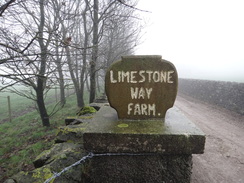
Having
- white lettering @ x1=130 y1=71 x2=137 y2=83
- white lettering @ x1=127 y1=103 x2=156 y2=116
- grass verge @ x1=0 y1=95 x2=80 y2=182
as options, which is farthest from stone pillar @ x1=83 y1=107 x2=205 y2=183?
grass verge @ x1=0 y1=95 x2=80 y2=182

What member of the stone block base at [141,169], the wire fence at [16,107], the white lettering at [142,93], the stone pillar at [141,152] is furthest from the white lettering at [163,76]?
the wire fence at [16,107]

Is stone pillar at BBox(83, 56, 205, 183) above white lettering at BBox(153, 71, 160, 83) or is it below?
below

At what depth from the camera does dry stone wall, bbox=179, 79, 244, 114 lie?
324 inches

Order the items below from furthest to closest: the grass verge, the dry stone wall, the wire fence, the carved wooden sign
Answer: the wire fence, the dry stone wall, the grass verge, the carved wooden sign

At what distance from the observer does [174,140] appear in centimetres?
150

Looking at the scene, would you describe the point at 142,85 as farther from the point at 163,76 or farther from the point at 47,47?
the point at 47,47

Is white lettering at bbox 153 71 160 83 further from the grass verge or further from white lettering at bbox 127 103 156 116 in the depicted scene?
the grass verge

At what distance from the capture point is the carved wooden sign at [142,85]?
180 cm

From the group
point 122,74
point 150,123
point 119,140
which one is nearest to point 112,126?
point 119,140

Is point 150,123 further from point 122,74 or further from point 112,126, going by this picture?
point 122,74

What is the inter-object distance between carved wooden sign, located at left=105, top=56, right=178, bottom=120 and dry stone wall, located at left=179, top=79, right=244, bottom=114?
800 cm

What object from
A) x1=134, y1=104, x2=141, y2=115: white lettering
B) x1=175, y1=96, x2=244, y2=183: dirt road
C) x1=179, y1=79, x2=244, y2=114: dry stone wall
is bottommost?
x1=175, y1=96, x2=244, y2=183: dirt road

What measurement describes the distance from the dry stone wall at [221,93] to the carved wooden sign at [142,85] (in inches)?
315

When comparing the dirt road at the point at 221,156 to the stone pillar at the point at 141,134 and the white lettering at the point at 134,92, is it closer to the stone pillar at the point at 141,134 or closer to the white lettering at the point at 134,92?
the stone pillar at the point at 141,134
